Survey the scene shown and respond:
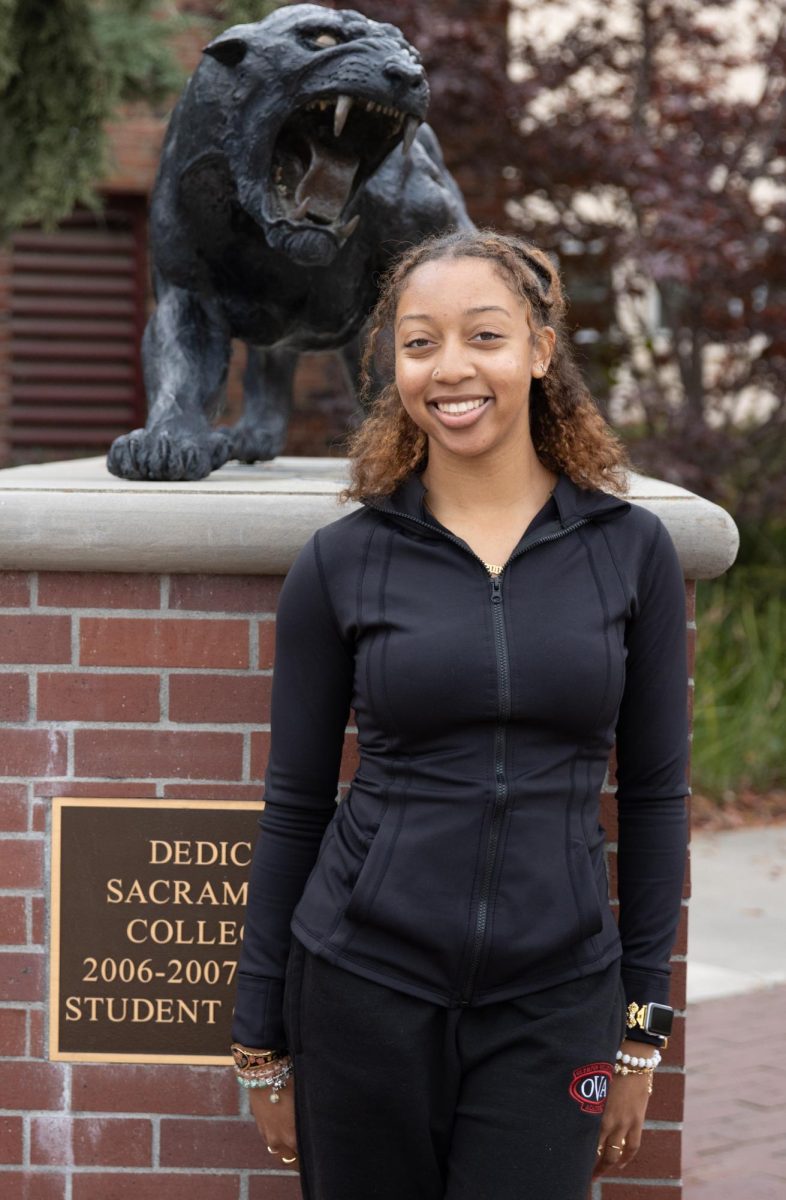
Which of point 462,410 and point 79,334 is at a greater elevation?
point 79,334

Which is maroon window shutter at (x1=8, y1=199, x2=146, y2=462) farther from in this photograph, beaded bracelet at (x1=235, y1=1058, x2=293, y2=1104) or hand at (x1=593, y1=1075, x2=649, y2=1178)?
hand at (x1=593, y1=1075, x2=649, y2=1178)

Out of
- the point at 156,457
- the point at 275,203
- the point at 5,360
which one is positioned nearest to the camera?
the point at 275,203

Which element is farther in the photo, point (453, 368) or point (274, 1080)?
point (274, 1080)

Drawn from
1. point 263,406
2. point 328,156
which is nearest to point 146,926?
point 328,156

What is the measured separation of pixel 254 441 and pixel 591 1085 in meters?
2.62

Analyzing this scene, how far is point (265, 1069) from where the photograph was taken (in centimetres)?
232

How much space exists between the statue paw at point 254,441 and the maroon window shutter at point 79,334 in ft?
19.1

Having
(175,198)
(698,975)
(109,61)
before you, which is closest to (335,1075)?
(175,198)

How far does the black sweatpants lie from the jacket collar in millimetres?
637

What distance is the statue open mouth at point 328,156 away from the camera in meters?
3.15

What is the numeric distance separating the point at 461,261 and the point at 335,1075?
114 cm

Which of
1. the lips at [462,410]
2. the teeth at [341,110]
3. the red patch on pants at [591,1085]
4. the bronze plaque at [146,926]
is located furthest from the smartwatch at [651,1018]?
the teeth at [341,110]

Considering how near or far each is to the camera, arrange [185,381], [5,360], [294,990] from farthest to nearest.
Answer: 1. [5,360]
2. [185,381]
3. [294,990]

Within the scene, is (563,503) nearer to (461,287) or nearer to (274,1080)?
(461,287)
